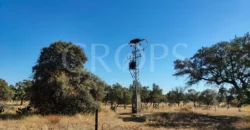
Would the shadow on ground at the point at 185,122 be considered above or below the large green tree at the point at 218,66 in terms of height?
below

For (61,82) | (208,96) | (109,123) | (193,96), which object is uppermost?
(61,82)

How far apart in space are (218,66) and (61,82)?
16.1 m

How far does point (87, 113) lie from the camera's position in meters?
18.2

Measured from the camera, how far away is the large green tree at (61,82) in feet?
56.7

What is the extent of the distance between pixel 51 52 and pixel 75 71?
270 centimetres

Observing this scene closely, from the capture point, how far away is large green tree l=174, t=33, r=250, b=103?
21.0 metres

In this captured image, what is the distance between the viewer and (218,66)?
22484 mm

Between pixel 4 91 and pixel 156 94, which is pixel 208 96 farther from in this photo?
pixel 4 91

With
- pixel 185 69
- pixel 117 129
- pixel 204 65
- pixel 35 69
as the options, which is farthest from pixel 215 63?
pixel 35 69

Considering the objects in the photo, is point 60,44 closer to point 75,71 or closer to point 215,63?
point 75,71

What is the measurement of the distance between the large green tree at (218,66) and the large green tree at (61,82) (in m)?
12.2

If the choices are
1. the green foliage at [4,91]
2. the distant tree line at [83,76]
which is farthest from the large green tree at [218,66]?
the green foliage at [4,91]

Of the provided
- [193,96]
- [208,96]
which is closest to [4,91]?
[208,96]

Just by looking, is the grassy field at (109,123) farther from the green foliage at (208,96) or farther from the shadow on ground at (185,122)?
the green foliage at (208,96)
